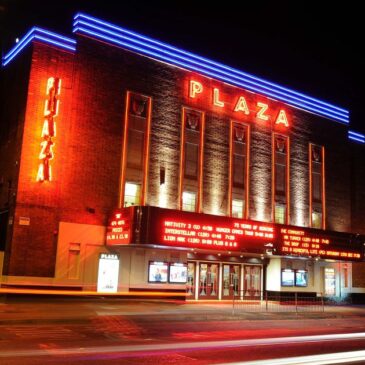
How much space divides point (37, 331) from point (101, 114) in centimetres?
1445

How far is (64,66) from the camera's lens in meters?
25.9

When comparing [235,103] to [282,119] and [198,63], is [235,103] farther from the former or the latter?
[282,119]

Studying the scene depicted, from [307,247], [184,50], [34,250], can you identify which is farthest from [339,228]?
[34,250]

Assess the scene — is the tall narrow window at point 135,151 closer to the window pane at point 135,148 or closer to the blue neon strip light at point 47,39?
the window pane at point 135,148

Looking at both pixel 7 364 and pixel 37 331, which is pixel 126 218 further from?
pixel 7 364

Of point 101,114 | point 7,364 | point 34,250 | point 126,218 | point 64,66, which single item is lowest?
point 7,364

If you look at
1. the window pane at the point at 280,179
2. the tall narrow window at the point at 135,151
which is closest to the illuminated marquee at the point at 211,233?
the tall narrow window at the point at 135,151

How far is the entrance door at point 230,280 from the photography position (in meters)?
31.2

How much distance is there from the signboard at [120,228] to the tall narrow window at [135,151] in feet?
4.45

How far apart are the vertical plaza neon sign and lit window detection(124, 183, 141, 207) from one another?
4672 mm

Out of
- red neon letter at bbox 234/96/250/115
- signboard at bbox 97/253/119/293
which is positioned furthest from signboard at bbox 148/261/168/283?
red neon letter at bbox 234/96/250/115

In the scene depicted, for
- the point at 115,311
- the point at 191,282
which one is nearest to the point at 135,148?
the point at 191,282

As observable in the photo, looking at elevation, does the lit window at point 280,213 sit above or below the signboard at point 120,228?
above

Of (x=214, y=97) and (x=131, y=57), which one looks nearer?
(x=131, y=57)
